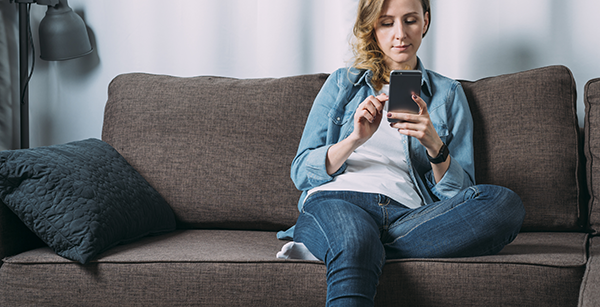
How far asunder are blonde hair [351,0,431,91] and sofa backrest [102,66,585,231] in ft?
0.73

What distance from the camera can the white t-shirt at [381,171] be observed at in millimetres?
1141

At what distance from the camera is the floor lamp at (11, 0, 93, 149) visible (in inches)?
68.9

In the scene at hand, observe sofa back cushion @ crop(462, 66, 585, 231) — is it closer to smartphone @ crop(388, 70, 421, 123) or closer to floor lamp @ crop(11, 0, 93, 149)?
smartphone @ crop(388, 70, 421, 123)

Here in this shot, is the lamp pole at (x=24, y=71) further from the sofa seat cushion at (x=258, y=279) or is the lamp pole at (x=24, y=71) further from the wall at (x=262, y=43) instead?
the sofa seat cushion at (x=258, y=279)

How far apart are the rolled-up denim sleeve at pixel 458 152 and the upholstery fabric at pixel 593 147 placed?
37cm

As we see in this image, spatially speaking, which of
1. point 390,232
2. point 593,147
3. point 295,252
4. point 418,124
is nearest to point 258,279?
point 295,252

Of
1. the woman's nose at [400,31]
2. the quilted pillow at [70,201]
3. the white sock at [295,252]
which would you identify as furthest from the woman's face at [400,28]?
the quilted pillow at [70,201]

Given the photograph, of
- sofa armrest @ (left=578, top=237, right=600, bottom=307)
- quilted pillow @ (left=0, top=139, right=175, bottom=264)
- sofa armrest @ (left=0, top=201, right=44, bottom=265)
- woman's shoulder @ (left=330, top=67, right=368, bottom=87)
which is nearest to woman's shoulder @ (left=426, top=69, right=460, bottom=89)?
woman's shoulder @ (left=330, top=67, right=368, bottom=87)

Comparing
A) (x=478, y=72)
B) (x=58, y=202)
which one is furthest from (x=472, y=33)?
(x=58, y=202)

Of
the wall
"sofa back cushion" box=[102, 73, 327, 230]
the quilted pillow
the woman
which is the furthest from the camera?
the wall

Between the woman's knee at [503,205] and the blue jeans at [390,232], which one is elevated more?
the woman's knee at [503,205]

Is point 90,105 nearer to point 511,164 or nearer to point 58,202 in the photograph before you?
point 58,202

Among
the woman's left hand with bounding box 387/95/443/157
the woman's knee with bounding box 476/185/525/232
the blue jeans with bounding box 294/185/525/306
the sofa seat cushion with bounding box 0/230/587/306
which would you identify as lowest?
the sofa seat cushion with bounding box 0/230/587/306

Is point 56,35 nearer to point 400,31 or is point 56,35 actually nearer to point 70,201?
point 70,201
